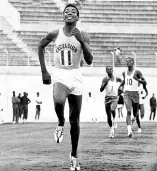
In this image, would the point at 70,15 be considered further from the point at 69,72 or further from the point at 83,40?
the point at 69,72

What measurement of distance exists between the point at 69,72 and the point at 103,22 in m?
46.2

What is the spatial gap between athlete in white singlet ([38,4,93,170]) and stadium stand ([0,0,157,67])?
3942cm

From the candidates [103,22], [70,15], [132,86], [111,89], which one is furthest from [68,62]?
[103,22]

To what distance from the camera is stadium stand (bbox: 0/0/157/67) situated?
50531 mm

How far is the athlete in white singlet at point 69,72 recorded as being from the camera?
26.9 ft

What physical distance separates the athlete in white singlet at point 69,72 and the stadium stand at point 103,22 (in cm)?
3942

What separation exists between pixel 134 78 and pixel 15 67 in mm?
26005

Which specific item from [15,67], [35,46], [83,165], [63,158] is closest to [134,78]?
[63,158]

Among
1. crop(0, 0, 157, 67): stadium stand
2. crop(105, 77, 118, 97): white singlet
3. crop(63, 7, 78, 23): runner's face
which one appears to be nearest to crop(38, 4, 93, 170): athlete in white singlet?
crop(63, 7, 78, 23): runner's face

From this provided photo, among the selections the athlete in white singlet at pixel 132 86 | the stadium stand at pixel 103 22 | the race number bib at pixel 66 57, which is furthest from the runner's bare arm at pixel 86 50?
the stadium stand at pixel 103 22

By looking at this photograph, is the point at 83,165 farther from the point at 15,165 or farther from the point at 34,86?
the point at 34,86

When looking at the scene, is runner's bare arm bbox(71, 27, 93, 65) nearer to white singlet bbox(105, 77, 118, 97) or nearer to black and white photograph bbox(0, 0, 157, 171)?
black and white photograph bbox(0, 0, 157, 171)

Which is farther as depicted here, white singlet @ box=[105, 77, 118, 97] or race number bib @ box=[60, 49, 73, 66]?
white singlet @ box=[105, 77, 118, 97]

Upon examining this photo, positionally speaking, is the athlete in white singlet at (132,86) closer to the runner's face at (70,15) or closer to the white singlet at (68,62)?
the white singlet at (68,62)
